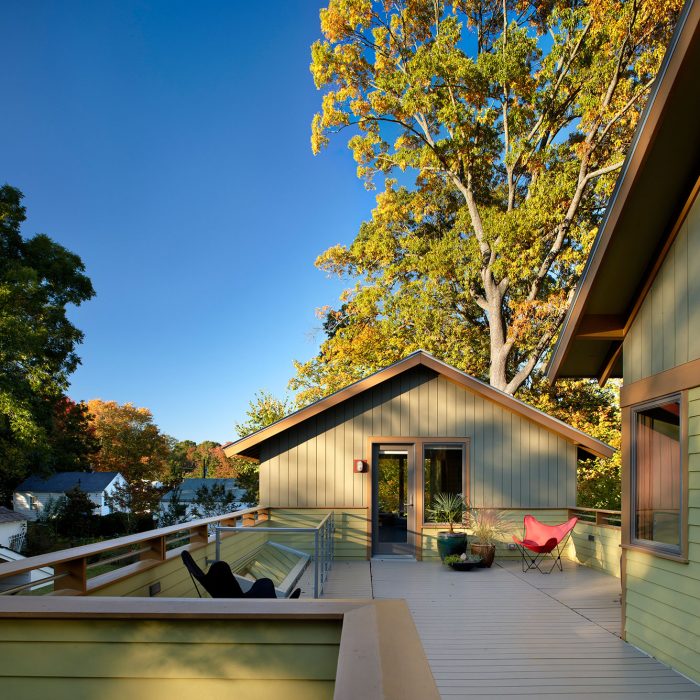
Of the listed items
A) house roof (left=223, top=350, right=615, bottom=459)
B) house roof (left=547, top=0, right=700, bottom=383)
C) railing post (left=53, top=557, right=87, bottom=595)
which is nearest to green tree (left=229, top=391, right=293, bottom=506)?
house roof (left=223, top=350, right=615, bottom=459)

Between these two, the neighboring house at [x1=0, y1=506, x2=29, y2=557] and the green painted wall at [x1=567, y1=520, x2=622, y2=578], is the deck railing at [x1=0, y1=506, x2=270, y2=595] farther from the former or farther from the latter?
the neighboring house at [x1=0, y1=506, x2=29, y2=557]

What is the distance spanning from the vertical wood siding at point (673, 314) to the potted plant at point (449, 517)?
16.1 feet

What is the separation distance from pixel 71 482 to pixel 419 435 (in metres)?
35.5

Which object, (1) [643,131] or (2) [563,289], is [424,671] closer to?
(1) [643,131]

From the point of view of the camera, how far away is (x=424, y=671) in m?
1.72

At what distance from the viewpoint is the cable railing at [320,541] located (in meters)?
6.52

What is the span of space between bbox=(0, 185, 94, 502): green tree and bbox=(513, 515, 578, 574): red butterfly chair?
1404 centimetres

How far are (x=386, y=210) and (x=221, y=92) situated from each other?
7.11m

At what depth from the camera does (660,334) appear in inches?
201

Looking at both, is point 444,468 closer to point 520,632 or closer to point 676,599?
point 520,632

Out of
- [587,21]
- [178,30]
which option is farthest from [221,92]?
[587,21]

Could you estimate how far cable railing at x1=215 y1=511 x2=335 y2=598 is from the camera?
6516 mm

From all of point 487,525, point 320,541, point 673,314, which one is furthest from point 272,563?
point 673,314

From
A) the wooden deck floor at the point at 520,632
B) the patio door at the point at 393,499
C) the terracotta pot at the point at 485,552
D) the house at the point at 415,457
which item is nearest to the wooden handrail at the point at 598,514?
the house at the point at 415,457
